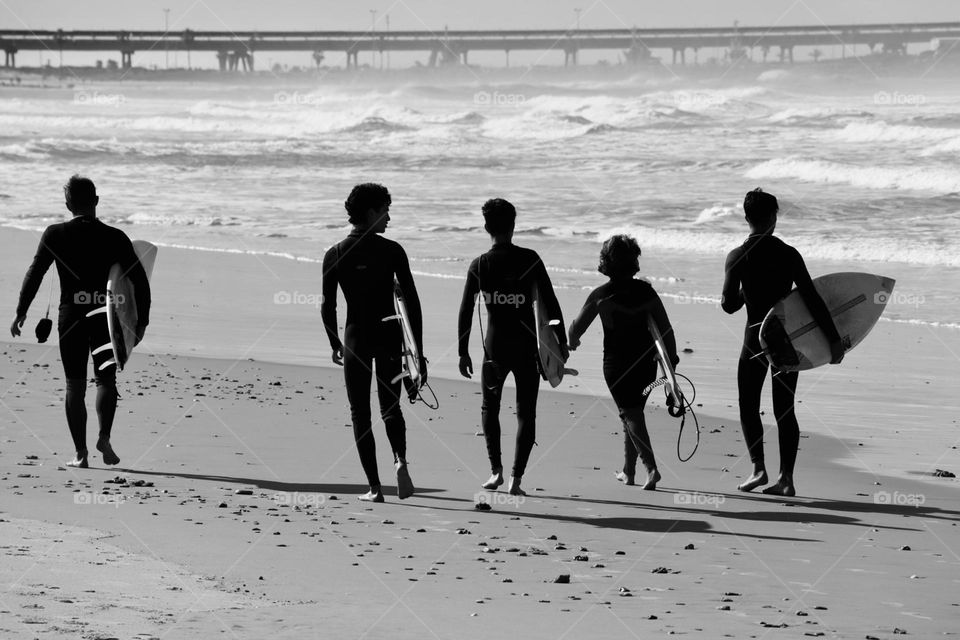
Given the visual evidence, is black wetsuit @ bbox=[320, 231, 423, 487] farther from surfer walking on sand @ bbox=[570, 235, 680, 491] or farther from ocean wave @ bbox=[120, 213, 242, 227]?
ocean wave @ bbox=[120, 213, 242, 227]

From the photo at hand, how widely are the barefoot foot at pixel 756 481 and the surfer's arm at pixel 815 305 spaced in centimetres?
61

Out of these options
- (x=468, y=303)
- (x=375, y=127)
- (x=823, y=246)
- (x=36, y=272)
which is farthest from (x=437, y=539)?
(x=375, y=127)

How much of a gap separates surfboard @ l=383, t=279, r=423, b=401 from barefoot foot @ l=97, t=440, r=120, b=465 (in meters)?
1.43

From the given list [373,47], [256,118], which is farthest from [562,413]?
[373,47]

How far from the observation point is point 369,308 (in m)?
5.77

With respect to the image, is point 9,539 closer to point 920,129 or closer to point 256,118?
point 920,129

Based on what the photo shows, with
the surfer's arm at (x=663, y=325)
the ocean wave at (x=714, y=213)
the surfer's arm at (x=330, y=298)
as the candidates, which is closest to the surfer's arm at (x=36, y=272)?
the surfer's arm at (x=330, y=298)

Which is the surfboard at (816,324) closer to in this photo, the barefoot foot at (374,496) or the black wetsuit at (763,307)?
the black wetsuit at (763,307)

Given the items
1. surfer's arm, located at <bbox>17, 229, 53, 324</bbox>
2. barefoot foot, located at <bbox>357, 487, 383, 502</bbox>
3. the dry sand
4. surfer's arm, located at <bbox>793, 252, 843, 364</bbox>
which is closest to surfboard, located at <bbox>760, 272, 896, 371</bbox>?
surfer's arm, located at <bbox>793, 252, 843, 364</bbox>

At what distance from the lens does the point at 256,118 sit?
2753 inches

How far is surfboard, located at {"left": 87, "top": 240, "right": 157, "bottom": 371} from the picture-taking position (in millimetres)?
6254

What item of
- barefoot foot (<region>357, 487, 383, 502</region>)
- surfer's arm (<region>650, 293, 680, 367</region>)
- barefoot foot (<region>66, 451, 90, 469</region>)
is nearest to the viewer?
barefoot foot (<region>357, 487, 383, 502</region>)

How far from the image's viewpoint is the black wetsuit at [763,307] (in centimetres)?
605

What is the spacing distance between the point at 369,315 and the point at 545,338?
77cm
